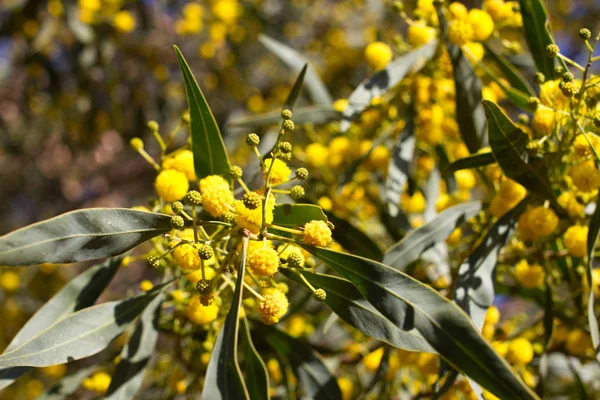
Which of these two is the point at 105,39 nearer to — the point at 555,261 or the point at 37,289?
the point at 37,289

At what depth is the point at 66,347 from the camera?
1.17 m

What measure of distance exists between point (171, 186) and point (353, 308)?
541 mm

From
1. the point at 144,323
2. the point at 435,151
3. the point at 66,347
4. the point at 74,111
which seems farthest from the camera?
the point at 74,111

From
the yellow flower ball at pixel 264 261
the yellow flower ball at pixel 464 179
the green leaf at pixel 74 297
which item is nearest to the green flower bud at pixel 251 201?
the yellow flower ball at pixel 264 261

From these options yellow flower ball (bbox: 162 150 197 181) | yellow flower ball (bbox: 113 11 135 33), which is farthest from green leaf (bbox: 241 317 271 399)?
yellow flower ball (bbox: 113 11 135 33)

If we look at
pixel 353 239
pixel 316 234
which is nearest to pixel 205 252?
pixel 316 234

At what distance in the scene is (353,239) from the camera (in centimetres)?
168

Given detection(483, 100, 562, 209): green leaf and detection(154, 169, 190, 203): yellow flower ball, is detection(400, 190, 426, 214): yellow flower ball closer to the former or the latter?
detection(483, 100, 562, 209): green leaf

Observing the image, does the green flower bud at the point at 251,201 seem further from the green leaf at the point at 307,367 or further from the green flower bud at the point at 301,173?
the green leaf at the point at 307,367

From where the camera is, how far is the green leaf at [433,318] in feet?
3.19

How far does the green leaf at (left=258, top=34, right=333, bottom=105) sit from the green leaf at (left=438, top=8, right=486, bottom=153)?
0.63 m

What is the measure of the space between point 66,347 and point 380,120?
137 cm

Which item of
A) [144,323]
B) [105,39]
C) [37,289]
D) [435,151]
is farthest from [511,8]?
[37,289]

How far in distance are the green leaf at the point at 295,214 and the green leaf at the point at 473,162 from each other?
1.24 feet
